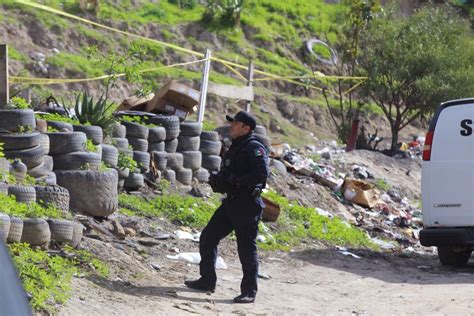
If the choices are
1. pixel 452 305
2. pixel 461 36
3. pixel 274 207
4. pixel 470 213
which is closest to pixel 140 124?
pixel 274 207

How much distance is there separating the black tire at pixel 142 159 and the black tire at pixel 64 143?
2.37 metres

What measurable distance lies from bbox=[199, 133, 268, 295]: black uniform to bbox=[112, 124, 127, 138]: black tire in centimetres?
438

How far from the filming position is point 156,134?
49.1 feet

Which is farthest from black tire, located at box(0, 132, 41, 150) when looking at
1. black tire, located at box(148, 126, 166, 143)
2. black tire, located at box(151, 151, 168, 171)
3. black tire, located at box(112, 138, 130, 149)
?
black tire, located at box(151, 151, 168, 171)

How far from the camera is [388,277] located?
13000 mm

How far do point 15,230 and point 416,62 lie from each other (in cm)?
1662

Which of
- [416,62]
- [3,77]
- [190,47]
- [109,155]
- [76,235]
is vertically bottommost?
[76,235]

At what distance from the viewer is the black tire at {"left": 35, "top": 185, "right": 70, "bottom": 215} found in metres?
10.5

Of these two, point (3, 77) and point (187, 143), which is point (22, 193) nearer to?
point (3, 77)

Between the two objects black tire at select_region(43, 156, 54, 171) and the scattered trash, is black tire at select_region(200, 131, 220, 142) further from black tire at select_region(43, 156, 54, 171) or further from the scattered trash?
black tire at select_region(43, 156, 54, 171)

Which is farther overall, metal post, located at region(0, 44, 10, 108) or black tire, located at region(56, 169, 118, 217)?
metal post, located at region(0, 44, 10, 108)

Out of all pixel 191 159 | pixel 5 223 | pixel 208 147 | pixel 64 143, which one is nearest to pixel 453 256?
pixel 191 159

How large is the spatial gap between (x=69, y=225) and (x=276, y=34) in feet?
91.3

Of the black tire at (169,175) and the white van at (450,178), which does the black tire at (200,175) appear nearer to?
the black tire at (169,175)
